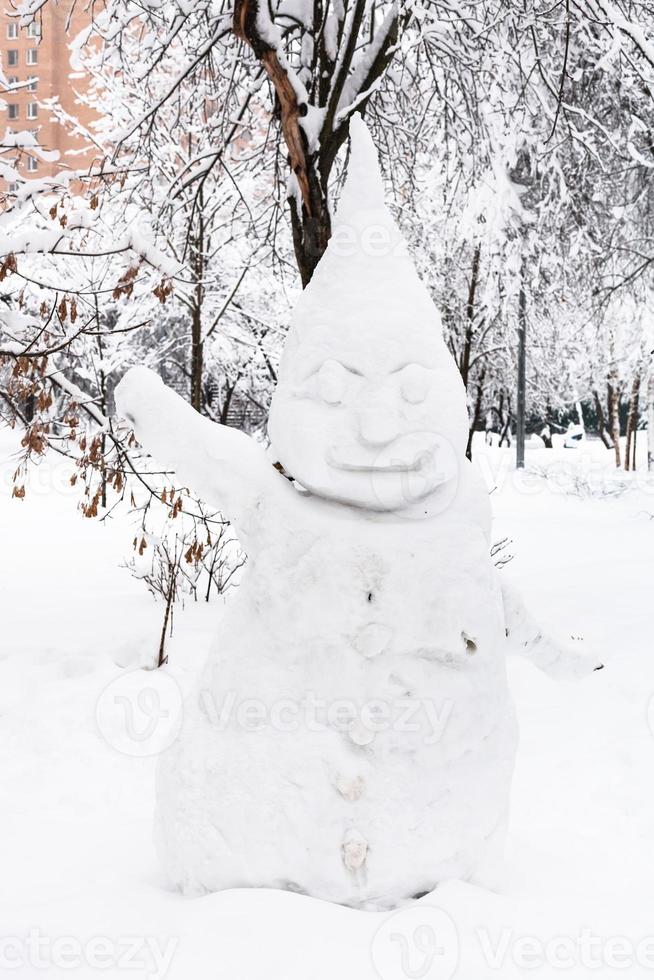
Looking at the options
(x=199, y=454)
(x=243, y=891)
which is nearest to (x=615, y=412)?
(x=199, y=454)

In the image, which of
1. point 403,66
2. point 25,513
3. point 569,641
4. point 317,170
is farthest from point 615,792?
point 25,513

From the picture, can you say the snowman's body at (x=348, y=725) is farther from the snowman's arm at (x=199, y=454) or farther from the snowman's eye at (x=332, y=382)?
the snowman's eye at (x=332, y=382)

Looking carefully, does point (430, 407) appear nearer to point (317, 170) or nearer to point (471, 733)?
point (471, 733)

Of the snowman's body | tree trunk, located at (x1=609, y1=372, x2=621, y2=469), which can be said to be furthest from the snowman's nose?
tree trunk, located at (x1=609, y1=372, x2=621, y2=469)

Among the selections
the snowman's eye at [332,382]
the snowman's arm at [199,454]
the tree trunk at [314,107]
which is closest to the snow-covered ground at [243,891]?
the snowman's arm at [199,454]

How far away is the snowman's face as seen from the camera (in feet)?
6.15

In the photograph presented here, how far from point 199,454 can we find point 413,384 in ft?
1.93

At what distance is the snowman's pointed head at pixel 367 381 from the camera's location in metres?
1.88

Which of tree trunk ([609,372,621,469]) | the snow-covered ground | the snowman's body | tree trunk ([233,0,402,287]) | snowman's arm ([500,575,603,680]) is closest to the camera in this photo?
the snow-covered ground

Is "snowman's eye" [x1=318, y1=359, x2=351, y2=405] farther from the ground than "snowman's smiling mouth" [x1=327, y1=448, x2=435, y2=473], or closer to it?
farther from the ground

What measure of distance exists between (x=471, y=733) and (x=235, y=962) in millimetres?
739

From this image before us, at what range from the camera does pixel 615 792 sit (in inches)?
129

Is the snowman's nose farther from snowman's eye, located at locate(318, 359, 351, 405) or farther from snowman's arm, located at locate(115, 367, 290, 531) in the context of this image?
snowman's arm, located at locate(115, 367, 290, 531)

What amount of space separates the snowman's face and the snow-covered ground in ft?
2.79
